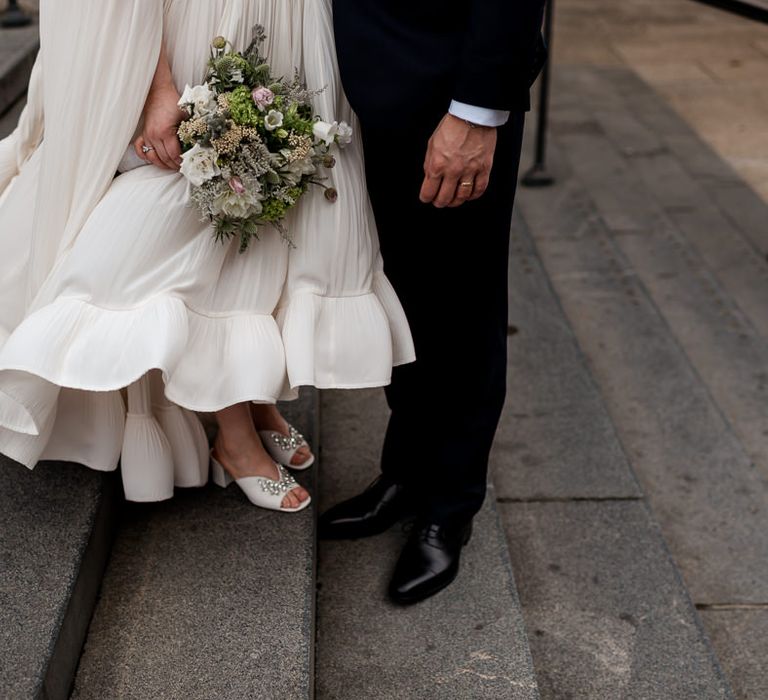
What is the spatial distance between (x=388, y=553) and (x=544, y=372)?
4.51ft

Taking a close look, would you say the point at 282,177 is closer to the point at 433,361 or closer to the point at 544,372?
the point at 433,361

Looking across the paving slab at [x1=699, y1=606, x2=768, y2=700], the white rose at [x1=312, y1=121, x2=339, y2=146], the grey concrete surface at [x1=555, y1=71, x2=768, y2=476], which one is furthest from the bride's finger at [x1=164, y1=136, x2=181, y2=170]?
the grey concrete surface at [x1=555, y1=71, x2=768, y2=476]

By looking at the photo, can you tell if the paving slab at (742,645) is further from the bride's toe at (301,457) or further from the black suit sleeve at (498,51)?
the black suit sleeve at (498,51)

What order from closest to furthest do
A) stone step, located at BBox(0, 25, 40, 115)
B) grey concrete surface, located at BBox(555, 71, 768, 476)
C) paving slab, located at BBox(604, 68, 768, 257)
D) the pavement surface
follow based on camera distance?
1. grey concrete surface, located at BBox(555, 71, 768, 476)
2. stone step, located at BBox(0, 25, 40, 115)
3. paving slab, located at BBox(604, 68, 768, 257)
4. the pavement surface

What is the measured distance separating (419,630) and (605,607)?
1.85 feet

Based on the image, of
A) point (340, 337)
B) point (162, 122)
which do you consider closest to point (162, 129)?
point (162, 122)

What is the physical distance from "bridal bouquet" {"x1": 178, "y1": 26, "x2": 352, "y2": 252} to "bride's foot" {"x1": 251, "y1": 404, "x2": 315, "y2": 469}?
77 cm

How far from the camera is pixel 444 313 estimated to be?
7.77ft

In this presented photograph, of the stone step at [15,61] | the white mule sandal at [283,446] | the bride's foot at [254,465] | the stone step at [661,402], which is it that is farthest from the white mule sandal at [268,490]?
the stone step at [15,61]

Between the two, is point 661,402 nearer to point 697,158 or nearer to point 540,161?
point 540,161

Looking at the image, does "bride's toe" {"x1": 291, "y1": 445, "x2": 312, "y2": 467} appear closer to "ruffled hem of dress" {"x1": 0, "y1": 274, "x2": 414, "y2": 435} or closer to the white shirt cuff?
"ruffled hem of dress" {"x1": 0, "y1": 274, "x2": 414, "y2": 435}

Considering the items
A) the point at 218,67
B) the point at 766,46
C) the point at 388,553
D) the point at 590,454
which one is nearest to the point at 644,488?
the point at 590,454

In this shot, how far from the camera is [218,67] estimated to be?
6.63ft

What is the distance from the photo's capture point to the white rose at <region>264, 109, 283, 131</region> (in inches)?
79.3
